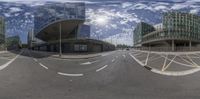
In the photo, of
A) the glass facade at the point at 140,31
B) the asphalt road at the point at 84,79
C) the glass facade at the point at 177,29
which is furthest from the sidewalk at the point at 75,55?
the glass facade at the point at 177,29

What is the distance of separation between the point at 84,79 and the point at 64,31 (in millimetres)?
702

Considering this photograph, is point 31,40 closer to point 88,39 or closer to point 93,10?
point 88,39

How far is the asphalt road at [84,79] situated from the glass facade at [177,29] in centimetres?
42

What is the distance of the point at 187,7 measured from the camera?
3.05 meters

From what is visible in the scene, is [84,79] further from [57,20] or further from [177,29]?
[177,29]

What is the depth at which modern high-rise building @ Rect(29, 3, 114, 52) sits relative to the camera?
240cm

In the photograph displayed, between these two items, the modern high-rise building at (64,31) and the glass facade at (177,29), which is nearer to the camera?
the modern high-rise building at (64,31)


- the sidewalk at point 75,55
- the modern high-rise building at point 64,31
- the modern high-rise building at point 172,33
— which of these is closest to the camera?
the modern high-rise building at point 64,31

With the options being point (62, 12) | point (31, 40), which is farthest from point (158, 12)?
point (31, 40)

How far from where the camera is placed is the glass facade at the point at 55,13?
2.43m

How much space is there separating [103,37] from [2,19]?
4.19 ft

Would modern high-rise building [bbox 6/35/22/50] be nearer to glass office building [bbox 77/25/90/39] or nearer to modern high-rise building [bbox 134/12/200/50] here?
glass office building [bbox 77/25/90/39]

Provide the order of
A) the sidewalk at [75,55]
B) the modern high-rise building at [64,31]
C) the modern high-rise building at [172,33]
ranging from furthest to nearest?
the modern high-rise building at [172,33], the sidewalk at [75,55], the modern high-rise building at [64,31]

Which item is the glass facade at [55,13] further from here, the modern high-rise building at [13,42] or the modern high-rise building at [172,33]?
the modern high-rise building at [172,33]
